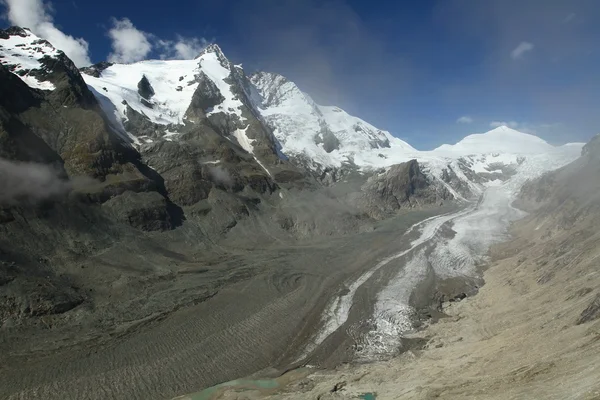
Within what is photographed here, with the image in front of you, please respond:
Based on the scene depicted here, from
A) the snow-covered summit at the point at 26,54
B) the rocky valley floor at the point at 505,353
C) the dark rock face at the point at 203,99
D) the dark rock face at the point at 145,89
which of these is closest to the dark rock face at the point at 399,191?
the dark rock face at the point at 203,99

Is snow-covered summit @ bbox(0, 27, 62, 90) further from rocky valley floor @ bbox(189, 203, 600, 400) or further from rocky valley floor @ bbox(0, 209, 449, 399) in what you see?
rocky valley floor @ bbox(189, 203, 600, 400)

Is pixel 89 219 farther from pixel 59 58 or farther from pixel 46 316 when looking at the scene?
pixel 59 58

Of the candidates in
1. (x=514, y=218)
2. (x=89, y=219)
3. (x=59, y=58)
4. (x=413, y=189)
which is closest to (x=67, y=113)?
(x=59, y=58)

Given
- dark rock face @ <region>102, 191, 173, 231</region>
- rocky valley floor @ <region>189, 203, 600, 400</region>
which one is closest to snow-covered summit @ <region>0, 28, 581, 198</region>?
dark rock face @ <region>102, 191, 173, 231</region>

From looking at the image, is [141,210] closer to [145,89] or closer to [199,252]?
[199,252]

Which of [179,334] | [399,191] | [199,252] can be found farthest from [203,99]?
[179,334]
